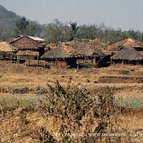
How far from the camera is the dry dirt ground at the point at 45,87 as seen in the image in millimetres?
15138

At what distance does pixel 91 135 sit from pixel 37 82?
28275 millimetres

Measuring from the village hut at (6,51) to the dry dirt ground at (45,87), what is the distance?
144 inches

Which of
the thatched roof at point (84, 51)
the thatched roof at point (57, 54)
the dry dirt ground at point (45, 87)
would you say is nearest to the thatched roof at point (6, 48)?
the dry dirt ground at point (45, 87)

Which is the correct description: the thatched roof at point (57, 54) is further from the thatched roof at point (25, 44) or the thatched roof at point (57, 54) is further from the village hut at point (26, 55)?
the thatched roof at point (25, 44)

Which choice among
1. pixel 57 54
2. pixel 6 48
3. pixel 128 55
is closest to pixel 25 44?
pixel 6 48

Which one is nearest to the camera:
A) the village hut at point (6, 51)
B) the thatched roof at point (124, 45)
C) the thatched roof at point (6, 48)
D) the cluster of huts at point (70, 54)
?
the cluster of huts at point (70, 54)

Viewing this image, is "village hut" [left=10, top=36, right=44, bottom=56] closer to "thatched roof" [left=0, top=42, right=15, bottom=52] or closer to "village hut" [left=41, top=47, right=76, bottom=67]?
"thatched roof" [left=0, top=42, right=15, bottom=52]

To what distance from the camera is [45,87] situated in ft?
106

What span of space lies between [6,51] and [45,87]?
2211 cm

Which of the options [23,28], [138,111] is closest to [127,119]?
[138,111]

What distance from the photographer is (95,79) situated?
3956cm

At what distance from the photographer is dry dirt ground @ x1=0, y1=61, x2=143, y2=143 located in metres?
15.1

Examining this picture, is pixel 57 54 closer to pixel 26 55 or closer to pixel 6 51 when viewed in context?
pixel 26 55

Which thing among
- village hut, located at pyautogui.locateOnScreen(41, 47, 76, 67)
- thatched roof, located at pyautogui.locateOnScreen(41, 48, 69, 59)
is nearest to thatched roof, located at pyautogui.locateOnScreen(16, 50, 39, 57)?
village hut, located at pyautogui.locateOnScreen(41, 47, 76, 67)
